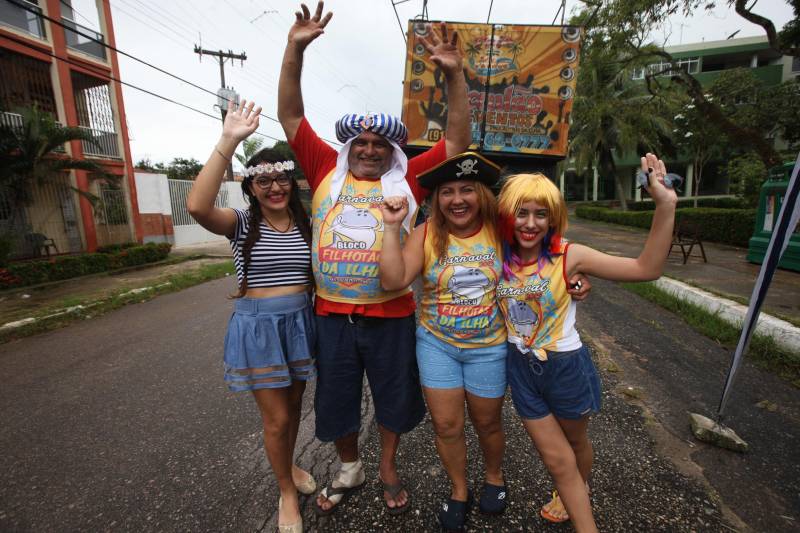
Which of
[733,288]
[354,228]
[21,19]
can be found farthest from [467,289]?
[21,19]

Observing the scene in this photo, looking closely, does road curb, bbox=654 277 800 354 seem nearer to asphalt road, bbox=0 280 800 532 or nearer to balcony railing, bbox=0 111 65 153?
asphalt road, bbox=0 280 800 532

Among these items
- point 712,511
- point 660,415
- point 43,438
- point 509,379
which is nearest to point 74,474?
point 43,438

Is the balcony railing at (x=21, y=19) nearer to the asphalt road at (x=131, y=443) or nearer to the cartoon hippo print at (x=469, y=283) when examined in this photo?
the asphalt road at (x=131, y=443)

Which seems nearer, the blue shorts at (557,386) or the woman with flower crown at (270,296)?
the blue shorts at (557,386)

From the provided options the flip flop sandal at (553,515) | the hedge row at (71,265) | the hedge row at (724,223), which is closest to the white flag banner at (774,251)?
the flip flop sandal at (553,515)

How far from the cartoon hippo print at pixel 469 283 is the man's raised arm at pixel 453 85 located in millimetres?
664

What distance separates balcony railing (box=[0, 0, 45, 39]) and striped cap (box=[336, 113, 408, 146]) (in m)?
13.2

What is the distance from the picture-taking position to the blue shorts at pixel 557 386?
1771 millimetres

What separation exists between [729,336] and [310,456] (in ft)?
14.6

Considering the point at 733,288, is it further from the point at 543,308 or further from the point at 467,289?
the point at 467,289

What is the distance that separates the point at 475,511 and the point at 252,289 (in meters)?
1.65

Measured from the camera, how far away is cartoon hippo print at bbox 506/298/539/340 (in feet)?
6.03

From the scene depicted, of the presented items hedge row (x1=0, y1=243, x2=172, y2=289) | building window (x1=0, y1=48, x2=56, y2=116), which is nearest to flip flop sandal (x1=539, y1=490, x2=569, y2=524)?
hedge row (x1=0, y1=243, x2=172, y2=289)

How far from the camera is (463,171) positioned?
185 cm
